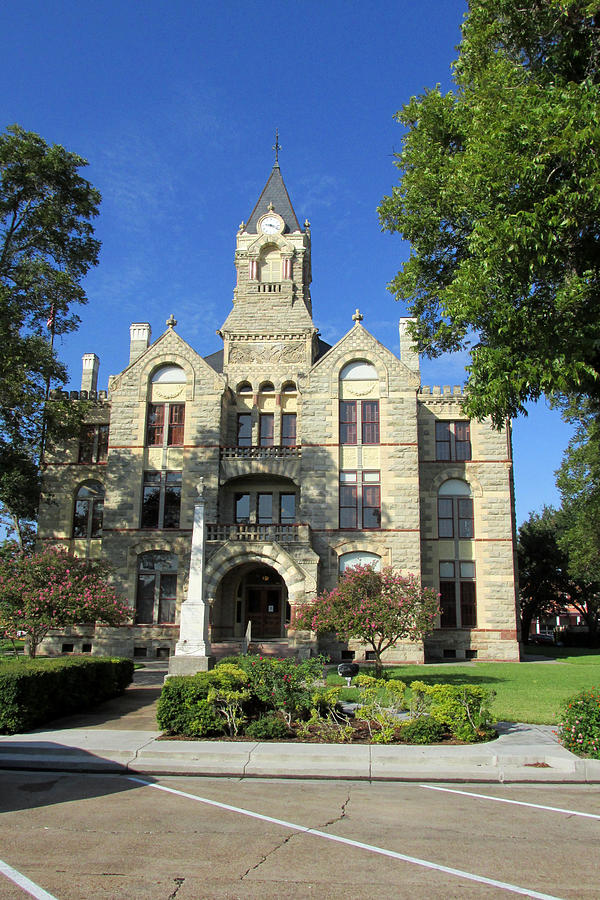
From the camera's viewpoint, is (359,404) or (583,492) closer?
(359,404)

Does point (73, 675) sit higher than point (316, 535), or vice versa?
point (316, 535)

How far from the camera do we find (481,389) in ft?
53.0

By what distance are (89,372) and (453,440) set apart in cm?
2034

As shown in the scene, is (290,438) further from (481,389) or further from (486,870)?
(486,870)

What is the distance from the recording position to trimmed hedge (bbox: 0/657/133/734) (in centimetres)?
1341

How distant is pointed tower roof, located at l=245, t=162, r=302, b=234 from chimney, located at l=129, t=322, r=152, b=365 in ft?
26.8

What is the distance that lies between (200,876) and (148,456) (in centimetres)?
2829

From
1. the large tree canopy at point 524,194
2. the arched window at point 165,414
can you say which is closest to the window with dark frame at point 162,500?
the arched window at point 165,414

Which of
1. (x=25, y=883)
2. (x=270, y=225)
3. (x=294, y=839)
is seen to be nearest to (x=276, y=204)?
(x=270, y=225)

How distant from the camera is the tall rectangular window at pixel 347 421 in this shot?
32938mm

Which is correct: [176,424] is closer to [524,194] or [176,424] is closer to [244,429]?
[244,429]

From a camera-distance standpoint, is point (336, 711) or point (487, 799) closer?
point (487, 799)

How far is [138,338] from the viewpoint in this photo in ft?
124

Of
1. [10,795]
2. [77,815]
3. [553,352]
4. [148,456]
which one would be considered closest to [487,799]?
[77,815]
